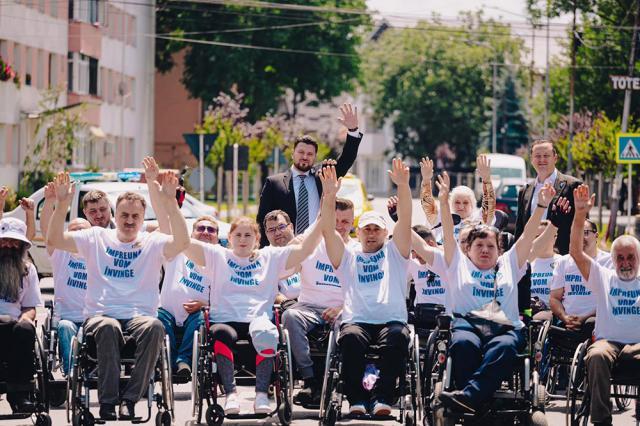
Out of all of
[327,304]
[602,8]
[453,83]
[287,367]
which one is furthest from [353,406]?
[453,83]

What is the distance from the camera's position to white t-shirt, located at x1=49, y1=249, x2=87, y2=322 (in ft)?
40.6

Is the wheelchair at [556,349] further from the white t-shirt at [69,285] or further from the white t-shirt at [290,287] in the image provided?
the white t-shirt at [69,285]

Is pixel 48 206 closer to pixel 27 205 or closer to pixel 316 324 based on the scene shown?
pixel 27 205

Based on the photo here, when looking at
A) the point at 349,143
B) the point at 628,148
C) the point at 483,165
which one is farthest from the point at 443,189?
the point at 628,148

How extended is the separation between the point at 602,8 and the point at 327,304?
53.1 metres

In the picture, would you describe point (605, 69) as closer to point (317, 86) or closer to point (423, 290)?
point (317, 86)

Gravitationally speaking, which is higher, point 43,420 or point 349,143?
point 349,143

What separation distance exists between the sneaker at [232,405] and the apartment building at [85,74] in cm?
3468

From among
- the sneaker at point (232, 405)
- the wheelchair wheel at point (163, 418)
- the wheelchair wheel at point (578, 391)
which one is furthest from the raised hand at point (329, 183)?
the wheelchair wheel at point (578, 391)

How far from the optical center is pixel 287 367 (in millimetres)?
11203

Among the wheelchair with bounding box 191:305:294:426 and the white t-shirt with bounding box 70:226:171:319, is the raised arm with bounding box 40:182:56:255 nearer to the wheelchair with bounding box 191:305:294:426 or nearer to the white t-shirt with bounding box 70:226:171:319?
the white t-shirt with bounding box 70:226:171:319

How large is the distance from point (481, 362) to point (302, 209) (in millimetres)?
3780

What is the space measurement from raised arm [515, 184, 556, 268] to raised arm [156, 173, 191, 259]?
237 cm

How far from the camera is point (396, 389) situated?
440 inches
